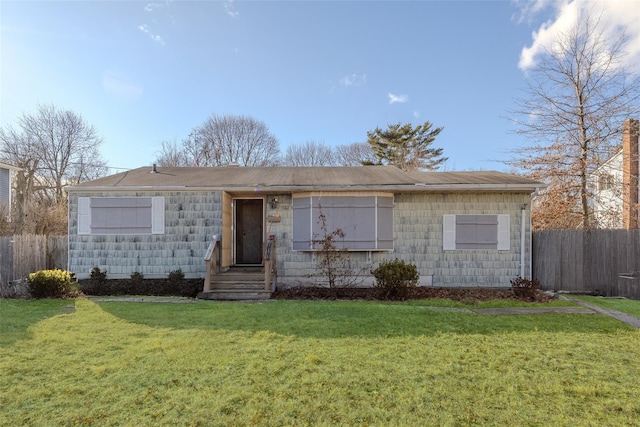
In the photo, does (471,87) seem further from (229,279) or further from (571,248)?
(229,279)

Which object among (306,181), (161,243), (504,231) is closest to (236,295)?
(161,243)

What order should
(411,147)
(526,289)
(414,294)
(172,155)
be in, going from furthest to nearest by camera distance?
(411,147), (172,155), (414,294), (526,289)

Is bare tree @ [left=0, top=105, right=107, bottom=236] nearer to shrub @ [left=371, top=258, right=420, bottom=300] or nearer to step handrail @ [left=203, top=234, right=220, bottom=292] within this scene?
step handrail @ [left=203, top=234, right=220, bottom=292]

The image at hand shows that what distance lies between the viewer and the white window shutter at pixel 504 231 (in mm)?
8891

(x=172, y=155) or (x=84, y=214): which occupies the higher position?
(x=172, y=155)

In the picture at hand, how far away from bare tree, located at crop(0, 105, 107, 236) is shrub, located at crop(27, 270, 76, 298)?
602 inches

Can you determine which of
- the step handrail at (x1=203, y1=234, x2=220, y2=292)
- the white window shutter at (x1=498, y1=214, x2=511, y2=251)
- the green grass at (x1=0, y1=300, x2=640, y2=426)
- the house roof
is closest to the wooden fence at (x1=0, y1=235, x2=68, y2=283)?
the house roof

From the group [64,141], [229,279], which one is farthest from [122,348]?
[64,141]

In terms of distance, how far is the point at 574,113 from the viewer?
1287 centimetres

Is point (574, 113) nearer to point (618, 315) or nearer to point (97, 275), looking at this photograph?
point (618, 315)

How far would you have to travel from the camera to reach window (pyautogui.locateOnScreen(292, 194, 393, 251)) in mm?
8672

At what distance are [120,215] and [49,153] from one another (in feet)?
65.2

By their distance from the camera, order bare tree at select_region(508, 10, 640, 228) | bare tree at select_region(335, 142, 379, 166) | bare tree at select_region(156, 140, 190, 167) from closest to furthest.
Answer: bare tree at select_region(508, 10, 640, 228) < bare tree at select_region(156, 140, 190, 167) < bare tree at select_region(335, 142, 379, 166)

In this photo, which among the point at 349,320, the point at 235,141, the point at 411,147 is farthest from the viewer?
the point at 235,141
